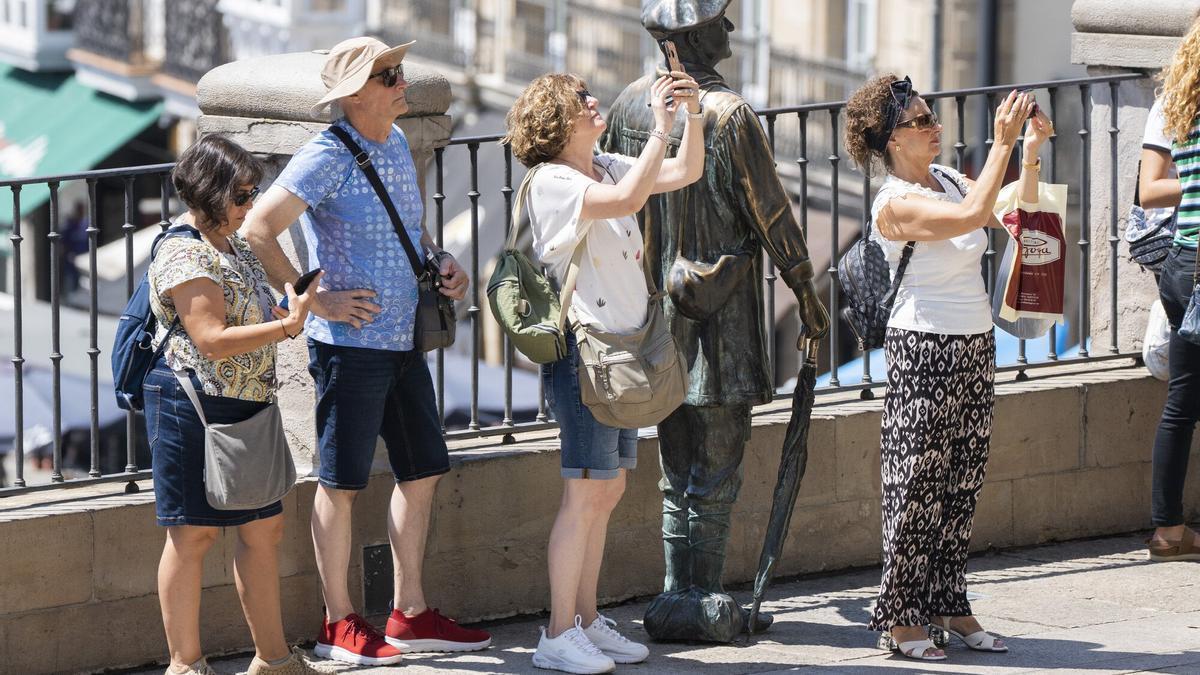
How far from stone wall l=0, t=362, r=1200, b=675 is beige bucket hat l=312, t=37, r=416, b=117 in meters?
1.27

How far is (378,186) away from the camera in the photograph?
6145mm

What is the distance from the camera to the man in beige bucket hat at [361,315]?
240 inches

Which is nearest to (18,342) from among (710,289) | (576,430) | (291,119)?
(291,119)

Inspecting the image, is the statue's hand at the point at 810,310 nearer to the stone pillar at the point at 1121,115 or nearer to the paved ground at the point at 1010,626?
the paved ground at the point at 1010,626

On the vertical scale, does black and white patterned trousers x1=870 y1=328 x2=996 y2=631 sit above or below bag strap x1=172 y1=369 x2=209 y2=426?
below

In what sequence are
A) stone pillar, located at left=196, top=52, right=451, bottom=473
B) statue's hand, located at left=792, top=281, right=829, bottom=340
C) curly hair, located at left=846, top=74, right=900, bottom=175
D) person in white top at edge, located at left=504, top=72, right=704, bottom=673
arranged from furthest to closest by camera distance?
stone pillar, located at left=196, top=52, right=451, bottom=473 < statue's hand, located at left=792, top=281, right=829, bottom=340 < curly hair, located at left=846, top=74, right=900, bottom=175 < person in white top at edge, located at left=504, top=72, right=704, bottom=673

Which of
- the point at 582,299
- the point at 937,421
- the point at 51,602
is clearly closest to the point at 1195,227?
the point at 937,421

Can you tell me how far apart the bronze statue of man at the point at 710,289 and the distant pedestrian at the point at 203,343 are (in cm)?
127

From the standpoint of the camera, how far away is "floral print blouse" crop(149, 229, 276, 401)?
565 centimetres

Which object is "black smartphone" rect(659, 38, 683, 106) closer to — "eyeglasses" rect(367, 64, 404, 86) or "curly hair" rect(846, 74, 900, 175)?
"curly hair" rect(846, 74, 900, 175)

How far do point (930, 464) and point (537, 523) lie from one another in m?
1.38

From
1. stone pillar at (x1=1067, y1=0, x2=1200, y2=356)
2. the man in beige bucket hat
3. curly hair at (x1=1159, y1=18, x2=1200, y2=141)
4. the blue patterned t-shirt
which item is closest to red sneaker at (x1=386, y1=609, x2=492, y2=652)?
the man in beige bucket hat

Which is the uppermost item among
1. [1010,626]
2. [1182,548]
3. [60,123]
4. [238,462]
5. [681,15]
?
[60,123]

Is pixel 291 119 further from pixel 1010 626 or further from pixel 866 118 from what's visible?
pixel 1010 626
